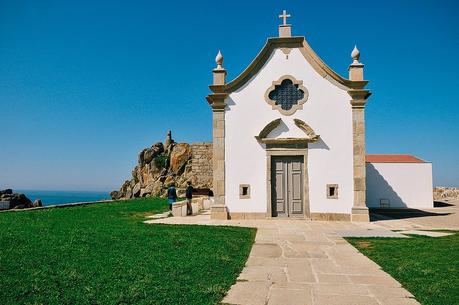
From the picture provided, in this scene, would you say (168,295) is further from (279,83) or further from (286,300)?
(279,83)

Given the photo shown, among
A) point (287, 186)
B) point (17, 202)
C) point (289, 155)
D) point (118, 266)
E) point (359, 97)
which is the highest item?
point (359, 97)

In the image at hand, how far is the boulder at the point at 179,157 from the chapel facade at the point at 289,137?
19.6 metres

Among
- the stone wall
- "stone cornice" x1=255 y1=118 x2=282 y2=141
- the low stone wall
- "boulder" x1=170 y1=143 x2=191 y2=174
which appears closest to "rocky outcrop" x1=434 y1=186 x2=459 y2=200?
the stone wall

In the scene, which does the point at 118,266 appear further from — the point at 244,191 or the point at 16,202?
the point at 16,202

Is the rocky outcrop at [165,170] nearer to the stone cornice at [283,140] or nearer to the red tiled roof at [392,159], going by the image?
the red tiled roof at [392,159]

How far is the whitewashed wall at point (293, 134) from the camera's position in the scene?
13086 millimetres

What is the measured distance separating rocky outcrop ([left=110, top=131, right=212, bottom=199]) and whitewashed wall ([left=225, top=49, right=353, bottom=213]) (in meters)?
14.2

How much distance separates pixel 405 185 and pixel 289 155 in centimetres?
1002

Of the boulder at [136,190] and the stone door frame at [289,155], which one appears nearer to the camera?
the stone door frame at [289,155]

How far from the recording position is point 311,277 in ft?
17.7

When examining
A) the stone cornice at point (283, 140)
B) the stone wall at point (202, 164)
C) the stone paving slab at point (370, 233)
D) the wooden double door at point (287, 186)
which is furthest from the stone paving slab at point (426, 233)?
the stone wall at point (202, 164)

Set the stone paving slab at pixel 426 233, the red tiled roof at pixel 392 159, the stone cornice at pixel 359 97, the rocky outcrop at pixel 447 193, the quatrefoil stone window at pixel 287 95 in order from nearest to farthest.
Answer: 1. the stone paving slab at pixel 426 233
2. the stone cornice at pixel 359 97
3. the quatrefoil stone window at pixel 287 95
4. the red tiled roof at pixel 392 159
5. the rocky outcrop at pixel 447 193

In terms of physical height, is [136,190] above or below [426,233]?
above

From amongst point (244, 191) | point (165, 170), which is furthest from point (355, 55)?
point (165, 170)
